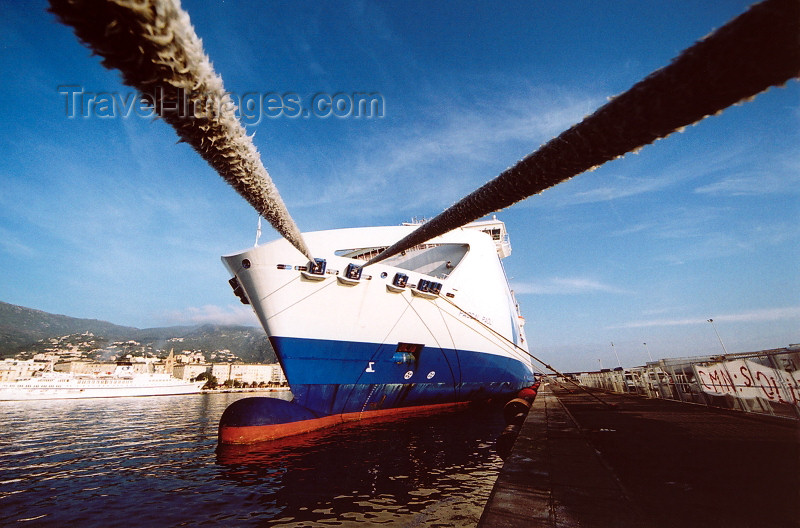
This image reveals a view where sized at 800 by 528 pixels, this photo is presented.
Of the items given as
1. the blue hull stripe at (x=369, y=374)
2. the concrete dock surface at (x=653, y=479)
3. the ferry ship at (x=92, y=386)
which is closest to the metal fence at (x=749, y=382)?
the concrete dock surface at (x=653, y=479)

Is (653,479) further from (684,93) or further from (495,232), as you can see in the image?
(495,232)

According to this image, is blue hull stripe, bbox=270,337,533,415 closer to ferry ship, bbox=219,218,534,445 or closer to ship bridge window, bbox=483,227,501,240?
ferry ship, bbox=219,218,534,445

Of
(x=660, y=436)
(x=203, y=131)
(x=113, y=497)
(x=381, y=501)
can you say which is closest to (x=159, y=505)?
(x=113, y=497)

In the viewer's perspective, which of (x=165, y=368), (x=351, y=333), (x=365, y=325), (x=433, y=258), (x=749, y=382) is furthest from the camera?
(x=165, y=368)

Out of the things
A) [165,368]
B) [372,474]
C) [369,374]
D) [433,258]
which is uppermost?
[433,258]

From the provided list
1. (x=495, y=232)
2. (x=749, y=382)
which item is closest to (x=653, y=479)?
(x=749, y=382)

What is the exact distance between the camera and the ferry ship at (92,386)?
163 feet

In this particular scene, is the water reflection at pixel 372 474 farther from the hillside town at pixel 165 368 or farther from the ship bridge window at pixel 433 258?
the hillside town at pixel 165 368

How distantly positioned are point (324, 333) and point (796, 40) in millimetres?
11601

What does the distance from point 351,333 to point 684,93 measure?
450 inches

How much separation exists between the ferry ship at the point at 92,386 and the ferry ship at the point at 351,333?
218 ft

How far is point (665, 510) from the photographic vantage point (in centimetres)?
286

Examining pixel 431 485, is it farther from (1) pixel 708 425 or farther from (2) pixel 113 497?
(2) pixel 113 497

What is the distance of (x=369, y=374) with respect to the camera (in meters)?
12.3
